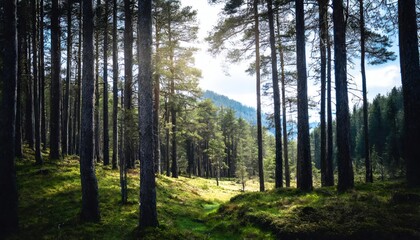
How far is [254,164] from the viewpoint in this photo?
73562mm

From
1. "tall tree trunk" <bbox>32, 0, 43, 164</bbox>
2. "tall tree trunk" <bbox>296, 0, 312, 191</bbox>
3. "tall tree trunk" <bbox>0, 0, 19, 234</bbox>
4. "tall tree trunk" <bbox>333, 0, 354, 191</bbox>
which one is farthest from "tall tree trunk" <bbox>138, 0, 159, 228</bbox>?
"tall tree trunk" <bbox>32, 0, 43, 164</bbox>

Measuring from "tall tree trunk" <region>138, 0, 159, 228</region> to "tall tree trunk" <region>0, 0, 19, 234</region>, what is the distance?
3.84m

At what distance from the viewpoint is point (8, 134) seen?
832cm

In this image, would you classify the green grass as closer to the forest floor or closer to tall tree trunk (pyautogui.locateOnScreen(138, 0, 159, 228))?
the forest floor

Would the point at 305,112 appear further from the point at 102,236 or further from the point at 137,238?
the point at 102,236

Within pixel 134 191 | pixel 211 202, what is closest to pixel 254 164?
pixel 211 202

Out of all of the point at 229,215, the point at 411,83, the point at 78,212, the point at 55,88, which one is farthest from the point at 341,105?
the point at 55,88

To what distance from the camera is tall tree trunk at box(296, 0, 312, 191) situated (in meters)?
11.9

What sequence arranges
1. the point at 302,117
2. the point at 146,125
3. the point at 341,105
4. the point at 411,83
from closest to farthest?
the point at 411,83, the point at 146,125, the point at 341,105, the point at 302,117

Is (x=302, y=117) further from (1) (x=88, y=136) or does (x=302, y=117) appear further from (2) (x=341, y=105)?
(1) (x=88, y=136)

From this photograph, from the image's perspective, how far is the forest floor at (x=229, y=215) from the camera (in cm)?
623

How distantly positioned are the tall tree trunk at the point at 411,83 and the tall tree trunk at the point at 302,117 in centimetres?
430

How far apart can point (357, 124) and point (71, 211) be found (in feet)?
422

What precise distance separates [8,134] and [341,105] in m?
11.9
